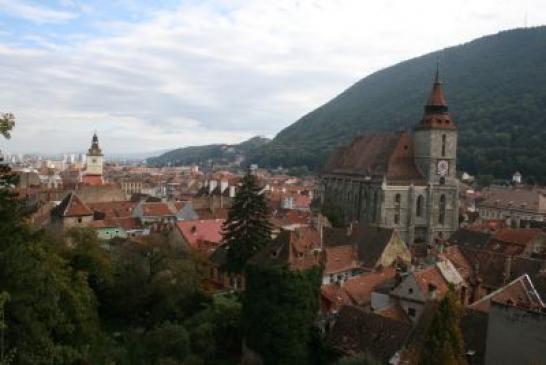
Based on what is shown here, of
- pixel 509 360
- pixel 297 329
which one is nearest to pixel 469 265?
pixel 297 329

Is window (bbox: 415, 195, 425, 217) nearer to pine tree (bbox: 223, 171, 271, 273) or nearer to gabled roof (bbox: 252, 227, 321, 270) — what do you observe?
pine tree (bbox: 223, 171, 271, 273)

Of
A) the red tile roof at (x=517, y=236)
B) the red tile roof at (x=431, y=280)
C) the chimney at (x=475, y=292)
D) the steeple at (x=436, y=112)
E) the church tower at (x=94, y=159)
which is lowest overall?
the chimney at (x=475, y=292)

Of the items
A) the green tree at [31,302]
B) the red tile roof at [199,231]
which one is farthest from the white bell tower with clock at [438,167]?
the green tree at [31,302]

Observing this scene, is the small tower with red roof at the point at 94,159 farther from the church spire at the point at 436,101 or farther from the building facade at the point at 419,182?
the church spire at the point at 436,101

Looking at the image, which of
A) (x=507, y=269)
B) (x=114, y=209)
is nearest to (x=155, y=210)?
(x=114, y=209)

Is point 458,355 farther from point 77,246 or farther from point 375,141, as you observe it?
point 375,141

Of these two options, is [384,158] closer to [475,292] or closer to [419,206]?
[419,206]

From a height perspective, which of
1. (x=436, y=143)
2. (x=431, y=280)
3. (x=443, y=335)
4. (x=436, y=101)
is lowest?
(x=431, y=280)
